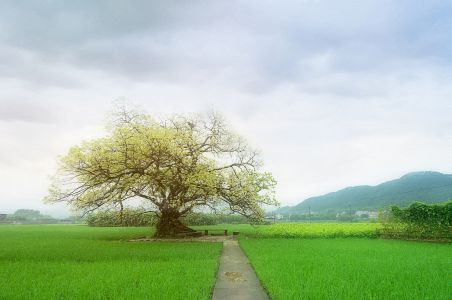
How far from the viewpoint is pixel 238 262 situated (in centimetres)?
1620

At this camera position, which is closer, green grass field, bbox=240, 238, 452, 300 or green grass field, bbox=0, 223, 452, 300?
green grass field, bbox=240, 238, 452, 300

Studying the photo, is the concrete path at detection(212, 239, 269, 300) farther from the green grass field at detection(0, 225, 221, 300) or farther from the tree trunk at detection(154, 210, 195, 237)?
the tree trunk at detection(154, 210, 195, 237)

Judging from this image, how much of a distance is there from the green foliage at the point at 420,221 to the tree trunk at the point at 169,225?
1641 cm

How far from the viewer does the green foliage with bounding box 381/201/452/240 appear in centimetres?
2645

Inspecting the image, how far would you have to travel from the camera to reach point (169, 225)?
3222cm

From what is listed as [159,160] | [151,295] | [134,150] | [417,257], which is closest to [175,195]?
[159,160]

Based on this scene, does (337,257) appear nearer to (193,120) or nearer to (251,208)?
(251,208)

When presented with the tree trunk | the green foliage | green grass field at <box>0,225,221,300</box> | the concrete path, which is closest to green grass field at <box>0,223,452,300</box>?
green grass field at <box>0,225,221,300</box>

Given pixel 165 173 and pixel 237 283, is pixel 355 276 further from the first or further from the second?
pixel 165 173

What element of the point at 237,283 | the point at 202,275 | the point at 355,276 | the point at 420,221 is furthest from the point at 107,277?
the point at 420,221

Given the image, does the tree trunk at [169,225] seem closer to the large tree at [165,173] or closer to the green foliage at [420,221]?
the large tree at [165,173]

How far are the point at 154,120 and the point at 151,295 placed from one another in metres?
21.9

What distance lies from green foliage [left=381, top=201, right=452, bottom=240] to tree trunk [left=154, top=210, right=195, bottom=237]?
646 inches

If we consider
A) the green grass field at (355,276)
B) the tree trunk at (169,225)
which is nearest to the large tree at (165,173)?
the tree trunk at (169,225)
